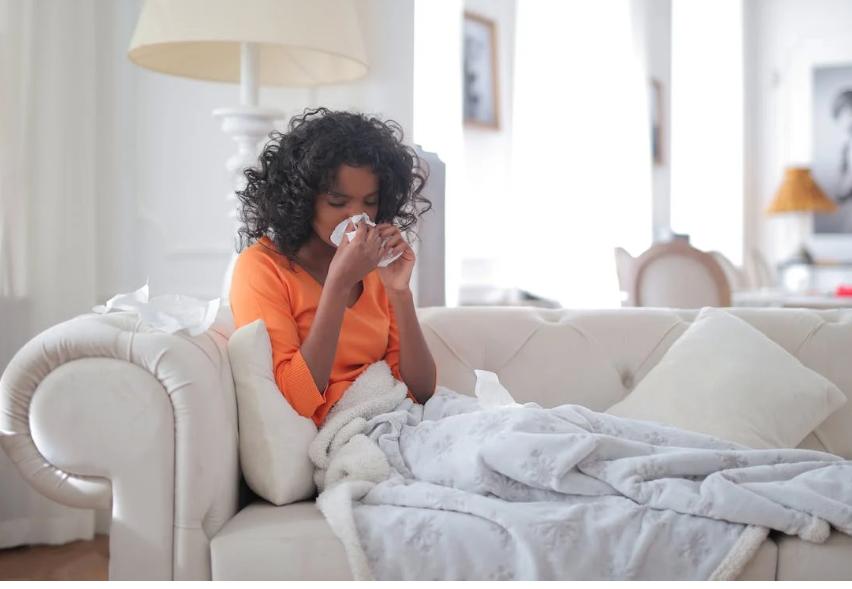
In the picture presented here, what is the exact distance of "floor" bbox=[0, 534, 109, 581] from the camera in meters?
2.35

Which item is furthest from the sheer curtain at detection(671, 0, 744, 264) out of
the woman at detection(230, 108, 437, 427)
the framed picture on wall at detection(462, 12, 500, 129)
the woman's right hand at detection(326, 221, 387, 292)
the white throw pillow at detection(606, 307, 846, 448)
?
the woman's right hand at detection(326, 221, 387, 292)

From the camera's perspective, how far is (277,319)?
1.69 m

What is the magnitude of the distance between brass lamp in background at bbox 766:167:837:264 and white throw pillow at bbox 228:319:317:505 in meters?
5.96

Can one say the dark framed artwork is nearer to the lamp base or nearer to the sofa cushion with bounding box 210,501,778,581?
the lamp base

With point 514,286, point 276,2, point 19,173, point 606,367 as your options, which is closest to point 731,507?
point 606,367

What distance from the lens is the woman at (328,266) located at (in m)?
1.66

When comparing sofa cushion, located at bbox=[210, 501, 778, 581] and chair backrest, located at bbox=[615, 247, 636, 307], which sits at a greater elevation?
chair backrest, located at bbox=[615, 247, 636, 307]

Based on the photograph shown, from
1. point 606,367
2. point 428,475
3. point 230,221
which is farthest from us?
point 230,221

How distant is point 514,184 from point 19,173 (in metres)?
2.32

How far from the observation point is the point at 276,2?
232 centimetres

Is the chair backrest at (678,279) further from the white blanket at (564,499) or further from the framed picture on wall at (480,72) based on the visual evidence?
the white blanket at (564,499)

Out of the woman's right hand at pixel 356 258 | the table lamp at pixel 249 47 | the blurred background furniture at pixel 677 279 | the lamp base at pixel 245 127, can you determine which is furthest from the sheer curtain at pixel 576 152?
the woman's right hand at pixel 356 258

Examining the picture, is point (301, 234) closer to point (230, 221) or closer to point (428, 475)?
point (428, 475)

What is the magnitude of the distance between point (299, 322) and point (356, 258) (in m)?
0.18
